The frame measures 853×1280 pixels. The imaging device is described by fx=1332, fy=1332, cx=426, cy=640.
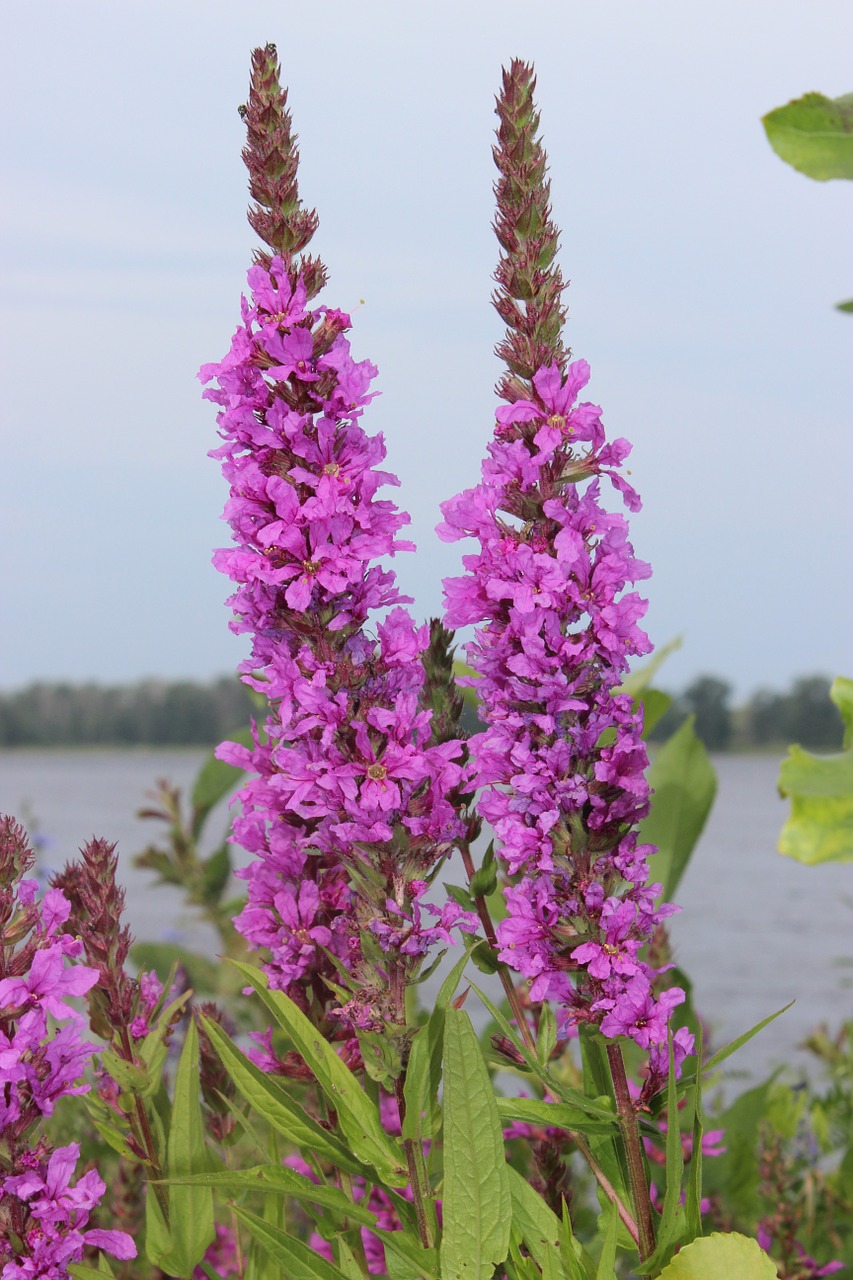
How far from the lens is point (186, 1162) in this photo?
Answer: 7.64 feet

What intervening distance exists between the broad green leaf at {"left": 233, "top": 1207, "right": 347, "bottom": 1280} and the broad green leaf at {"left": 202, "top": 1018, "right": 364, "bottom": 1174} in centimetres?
13

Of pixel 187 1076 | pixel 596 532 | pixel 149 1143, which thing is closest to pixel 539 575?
pixel 596 532

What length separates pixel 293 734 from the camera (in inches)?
79.3

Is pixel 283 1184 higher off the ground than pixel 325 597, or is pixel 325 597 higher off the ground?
pixel 325 597

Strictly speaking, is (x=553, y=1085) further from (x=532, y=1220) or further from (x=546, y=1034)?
(x=532, y=1220)

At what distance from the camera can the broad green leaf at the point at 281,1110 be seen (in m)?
2.12

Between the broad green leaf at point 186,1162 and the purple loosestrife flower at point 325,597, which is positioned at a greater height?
the purple loosestrife flower at point 325,597

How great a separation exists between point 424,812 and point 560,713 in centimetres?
26

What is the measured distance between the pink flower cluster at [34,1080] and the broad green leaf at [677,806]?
1533 mm

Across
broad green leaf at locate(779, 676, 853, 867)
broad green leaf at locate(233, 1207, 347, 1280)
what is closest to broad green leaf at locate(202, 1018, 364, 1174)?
broad green leaf at locate(233, 1207, 347, 1280)

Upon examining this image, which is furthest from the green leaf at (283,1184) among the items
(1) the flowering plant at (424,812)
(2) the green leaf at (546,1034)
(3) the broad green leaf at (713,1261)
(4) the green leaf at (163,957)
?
(4) the green leaf at (163,957)

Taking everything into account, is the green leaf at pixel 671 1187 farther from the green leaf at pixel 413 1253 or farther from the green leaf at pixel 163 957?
the green leaf at pixel 163 957

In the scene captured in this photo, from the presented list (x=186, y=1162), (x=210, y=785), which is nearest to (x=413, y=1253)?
(x=186, y=1162)

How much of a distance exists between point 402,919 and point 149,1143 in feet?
2.41
